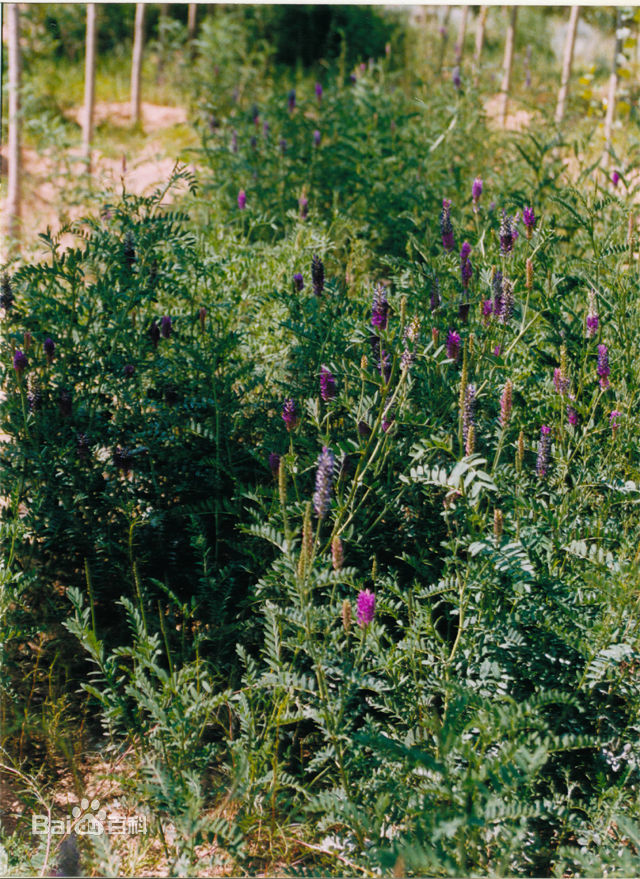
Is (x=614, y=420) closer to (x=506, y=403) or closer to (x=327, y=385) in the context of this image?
(x=506, y=403)

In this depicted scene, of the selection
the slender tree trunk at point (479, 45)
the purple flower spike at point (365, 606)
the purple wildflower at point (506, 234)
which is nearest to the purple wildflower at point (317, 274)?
the purple wildflower at point (506, 234)

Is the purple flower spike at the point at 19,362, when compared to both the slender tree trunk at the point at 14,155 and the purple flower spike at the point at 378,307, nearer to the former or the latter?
the purple flower spike at the point at 378,307

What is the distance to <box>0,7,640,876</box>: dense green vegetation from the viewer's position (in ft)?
6.21

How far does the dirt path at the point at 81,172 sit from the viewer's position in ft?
20.0

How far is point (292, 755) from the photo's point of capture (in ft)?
7.56

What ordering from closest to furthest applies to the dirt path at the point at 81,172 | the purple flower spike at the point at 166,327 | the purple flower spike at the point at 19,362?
the purple flower spike at the point at 19,362 → the purple flower spike at the point at 166,327 → the dirt path at the point at 81,172

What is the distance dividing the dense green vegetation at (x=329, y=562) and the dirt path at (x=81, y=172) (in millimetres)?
1630

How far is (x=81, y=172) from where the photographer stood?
301 inches

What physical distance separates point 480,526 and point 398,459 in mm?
379

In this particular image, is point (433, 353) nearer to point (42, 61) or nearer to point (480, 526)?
point (480, 526)

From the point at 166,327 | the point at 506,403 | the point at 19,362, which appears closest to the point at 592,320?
the point at 506,403

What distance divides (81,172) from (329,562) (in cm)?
649

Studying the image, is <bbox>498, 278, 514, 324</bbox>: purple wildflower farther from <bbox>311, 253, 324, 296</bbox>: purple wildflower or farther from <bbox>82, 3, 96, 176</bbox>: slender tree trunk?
<bbox>82, 3, 96, 176</bbox>: slender tree trunk

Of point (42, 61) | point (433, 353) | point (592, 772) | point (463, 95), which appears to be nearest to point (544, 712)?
point (592, 772)
